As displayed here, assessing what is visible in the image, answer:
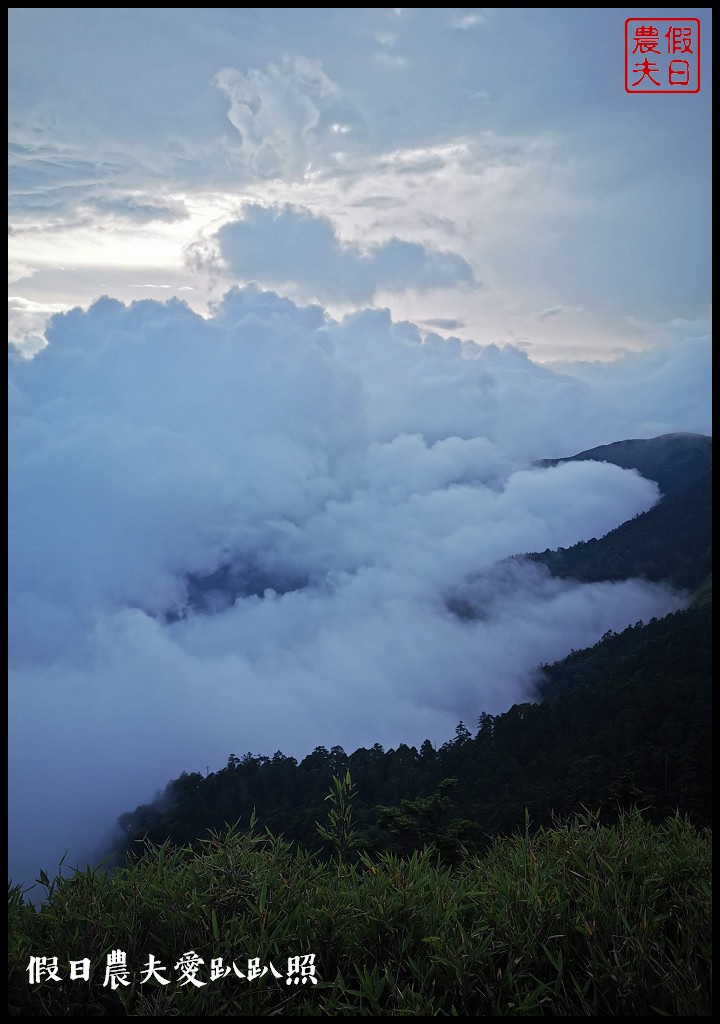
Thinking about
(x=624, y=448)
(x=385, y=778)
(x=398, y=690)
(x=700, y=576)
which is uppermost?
(x=624, y=448)

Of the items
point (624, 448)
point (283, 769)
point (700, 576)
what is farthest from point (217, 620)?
point (283, 769)

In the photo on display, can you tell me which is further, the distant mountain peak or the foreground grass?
the distant mountain peak

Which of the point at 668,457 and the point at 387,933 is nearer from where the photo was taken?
the point at 387,933

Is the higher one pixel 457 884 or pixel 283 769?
pixel 457 884

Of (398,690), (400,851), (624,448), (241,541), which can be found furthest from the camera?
(241,541)

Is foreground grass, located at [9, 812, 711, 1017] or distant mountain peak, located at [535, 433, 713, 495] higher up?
distant mountain peak, located at [535, 433, 713, 495]

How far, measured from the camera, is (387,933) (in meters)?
2.62

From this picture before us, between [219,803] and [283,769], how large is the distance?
295 centimetres

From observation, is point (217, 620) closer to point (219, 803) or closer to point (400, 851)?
point (219, 803)

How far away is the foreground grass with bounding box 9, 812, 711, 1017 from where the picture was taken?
2338 mm

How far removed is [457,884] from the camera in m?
3.01

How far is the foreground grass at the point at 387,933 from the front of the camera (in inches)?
92.0

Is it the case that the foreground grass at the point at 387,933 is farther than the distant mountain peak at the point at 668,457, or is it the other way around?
the distant mountain peak at the point at 668,457

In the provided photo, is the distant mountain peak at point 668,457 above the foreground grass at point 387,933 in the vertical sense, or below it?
above
